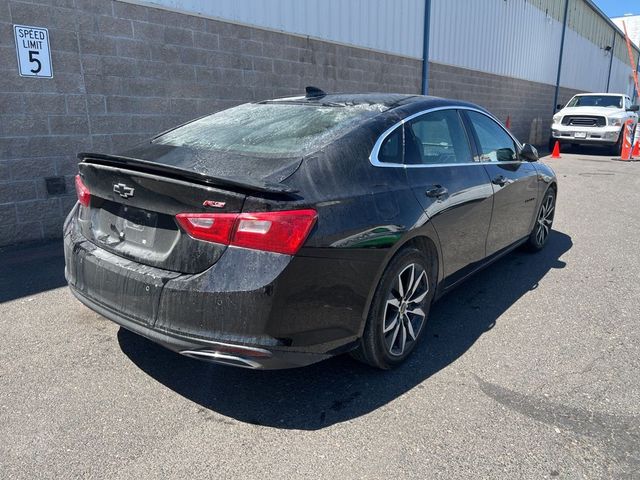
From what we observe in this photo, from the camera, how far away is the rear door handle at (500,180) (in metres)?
4.19

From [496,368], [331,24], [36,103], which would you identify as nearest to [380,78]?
[331,24]

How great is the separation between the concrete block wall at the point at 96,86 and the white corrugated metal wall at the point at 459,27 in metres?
0.34

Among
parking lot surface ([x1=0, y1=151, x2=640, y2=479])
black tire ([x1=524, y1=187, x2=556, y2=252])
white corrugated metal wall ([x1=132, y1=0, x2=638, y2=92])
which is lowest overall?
parking lot surface ([x1=0, y1=151, x2=640, y2=479])

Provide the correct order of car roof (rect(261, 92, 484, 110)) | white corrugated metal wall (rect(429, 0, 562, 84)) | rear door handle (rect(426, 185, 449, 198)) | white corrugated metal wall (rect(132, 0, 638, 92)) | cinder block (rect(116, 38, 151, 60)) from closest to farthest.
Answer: rear door handle (rect(426, 185, 449, 198)) < car roof (rect(261, 92, 484, 110)) < cinder block (rect(116, 38, 151, 60)) < white corrugated metal wall (rect(132, 0, 638, 92)) < white corrugated metal wall (rect(429, 0, 562, 84))

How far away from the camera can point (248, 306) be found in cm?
236

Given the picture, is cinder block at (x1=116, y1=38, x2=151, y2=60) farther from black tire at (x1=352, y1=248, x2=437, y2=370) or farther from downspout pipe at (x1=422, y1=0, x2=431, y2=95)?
downspout pipe at (x1=422, y1=0, x2=431, y2=95)

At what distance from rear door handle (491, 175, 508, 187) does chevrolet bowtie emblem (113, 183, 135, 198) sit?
2.82 metres

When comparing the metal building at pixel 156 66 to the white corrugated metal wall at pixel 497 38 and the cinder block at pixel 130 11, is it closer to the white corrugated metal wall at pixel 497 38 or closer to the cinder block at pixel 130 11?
the cinder block at pixel 130 11

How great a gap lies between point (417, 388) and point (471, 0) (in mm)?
14465

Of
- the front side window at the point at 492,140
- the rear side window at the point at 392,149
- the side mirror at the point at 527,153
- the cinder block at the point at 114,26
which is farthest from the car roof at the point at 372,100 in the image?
the cinder block at the point at 114,26

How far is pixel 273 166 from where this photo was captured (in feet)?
8.63

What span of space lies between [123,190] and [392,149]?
5.22 ft

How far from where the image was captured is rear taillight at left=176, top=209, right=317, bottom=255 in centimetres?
234

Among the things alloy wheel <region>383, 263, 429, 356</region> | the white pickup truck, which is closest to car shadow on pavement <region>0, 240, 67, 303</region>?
alloy wheel <region>383, 263, 429, 356</region>
